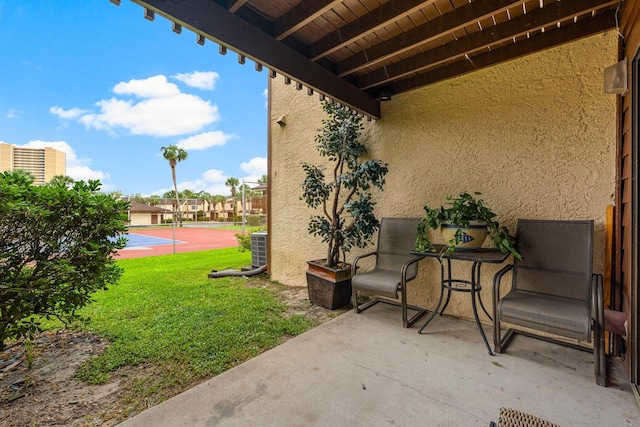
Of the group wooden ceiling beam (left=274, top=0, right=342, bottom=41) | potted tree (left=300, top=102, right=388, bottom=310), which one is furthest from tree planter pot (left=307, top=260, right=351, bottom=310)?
wooden ceiling beam (left=274, top=0, right=342, bottom=41)

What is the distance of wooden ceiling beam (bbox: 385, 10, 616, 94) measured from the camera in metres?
2.45

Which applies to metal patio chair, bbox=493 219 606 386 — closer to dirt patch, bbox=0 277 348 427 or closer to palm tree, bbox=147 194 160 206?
dirt patch, bbox=0 277 348 427

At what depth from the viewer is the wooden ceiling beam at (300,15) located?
214 cm

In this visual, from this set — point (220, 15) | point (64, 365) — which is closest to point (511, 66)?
point (220, 15)

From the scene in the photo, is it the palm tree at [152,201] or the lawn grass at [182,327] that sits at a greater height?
the palm tree at [152,201]

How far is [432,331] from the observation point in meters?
2.84

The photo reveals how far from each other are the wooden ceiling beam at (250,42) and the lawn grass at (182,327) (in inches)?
98.3

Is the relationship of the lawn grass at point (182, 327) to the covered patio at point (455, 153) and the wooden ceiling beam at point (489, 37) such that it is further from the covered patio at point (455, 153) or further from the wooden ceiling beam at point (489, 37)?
the wooden ceiling beam at point (489, 37)

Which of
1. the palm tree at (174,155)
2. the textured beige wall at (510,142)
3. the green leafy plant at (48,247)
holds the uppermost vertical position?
the palm tree at (174,155)

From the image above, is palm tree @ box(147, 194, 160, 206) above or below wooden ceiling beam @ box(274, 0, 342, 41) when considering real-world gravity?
below

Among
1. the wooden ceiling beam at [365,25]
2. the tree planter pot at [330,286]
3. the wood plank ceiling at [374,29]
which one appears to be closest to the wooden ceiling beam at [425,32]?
Result: the wood plank ceiling at [374,29]

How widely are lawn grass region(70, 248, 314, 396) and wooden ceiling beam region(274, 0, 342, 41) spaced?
2.76m

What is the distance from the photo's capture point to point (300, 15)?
7.45 ft

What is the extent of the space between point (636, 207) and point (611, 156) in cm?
91
